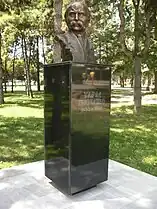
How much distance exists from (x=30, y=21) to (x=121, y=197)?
10926mm

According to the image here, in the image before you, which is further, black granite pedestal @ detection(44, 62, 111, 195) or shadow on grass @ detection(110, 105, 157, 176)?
shadow on grass @ detection(110, 105, 157, 176)

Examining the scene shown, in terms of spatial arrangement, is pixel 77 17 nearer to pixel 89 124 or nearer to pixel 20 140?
pixel 89 124

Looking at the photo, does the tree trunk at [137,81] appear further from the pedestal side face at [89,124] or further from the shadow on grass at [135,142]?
the pedestal side face at [89,124]

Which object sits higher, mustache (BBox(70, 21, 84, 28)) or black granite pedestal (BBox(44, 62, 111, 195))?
mustache (BBox(70, 21, 84, 28))

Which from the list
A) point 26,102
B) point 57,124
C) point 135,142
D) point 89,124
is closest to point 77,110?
point 89,124

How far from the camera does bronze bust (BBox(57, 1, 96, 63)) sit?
295cm

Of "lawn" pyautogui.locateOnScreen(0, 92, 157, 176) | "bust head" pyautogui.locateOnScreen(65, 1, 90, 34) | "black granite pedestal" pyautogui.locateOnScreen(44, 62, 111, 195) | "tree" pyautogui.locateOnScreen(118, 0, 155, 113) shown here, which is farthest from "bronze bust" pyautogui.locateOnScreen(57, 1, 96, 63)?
"tree" pyautogui.locateOnScreen(118, 0, 155, 113)

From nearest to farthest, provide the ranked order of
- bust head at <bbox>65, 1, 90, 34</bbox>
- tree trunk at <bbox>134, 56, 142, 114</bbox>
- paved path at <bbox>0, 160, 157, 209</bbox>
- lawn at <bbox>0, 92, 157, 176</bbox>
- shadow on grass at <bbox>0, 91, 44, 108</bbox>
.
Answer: paved path at <bbox>0, 160, 157, 209</bbox> < bust head at <bbox>65, 1, 90, 34</bbox> < lawn at <bbox>0, 92, 157, 176</bbox> < tree trunk at <bbox>134, 56, 142, 114</bbox> < shadow on grass at <bbox>0, 91, 44, 108</bbox>

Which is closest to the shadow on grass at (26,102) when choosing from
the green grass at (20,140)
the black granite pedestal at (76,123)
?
the green grass at (20,140)

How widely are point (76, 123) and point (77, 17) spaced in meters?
1.19

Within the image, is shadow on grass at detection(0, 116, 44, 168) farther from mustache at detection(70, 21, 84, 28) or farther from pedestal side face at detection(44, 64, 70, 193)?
mustache at detection(70, 21, 84, 28)

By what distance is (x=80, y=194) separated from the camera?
3086 millimetres

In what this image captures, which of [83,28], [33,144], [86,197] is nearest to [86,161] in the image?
[86,197]

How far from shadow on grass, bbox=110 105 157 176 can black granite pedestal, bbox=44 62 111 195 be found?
123cm
